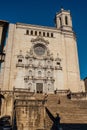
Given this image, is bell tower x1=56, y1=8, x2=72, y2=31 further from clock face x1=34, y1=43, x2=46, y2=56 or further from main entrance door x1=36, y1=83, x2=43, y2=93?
main entrance door x1=36, y1=83, x2=43, y2=93

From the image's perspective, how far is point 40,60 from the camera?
116ft

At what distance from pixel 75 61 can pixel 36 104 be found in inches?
860

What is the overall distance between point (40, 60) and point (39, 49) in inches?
115

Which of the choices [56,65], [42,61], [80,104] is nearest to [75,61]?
[56,65]

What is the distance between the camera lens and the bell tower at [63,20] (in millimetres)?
40469

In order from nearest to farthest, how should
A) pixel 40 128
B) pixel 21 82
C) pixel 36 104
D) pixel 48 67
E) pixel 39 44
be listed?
pixel 40 128
pixel 36 104
pixel 21 82
pixel 48 67
pixel 39 44

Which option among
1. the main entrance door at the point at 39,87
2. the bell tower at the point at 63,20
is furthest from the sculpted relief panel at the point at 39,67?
the bell tower at the point at 63,20

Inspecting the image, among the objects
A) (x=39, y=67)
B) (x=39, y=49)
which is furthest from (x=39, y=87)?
(x=39, y=49)

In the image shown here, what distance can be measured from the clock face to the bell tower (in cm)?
717

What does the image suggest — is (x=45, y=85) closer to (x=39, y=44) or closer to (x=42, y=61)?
(x=42, y=61)

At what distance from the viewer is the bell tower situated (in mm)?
40469

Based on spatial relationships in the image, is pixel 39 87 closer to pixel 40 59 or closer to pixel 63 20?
pixel 40 59

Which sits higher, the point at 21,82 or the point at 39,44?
A: the point at 39,44

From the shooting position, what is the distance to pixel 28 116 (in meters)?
16.1
